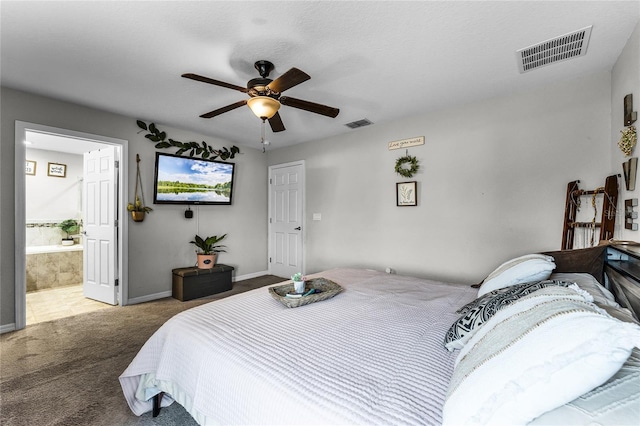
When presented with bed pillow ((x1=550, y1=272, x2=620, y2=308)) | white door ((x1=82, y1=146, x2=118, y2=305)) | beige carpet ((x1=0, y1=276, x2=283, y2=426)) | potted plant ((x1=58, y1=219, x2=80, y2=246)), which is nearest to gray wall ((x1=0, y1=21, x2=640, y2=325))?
white door ((x1=82, y1=146, x2=118, y2=305))

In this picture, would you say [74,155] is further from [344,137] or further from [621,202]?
[621,202]

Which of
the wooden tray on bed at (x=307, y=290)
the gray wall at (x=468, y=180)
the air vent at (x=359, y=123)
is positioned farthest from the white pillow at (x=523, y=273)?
the air vent at (x=359, y=123)

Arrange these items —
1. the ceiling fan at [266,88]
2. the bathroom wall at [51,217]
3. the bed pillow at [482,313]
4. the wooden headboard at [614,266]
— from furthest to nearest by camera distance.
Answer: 1. the bathroom wall at [51,217]
2. the ceiling fan at [266,88]
3. the wooden headboard at [614,266]
4. the bed pillow at [482,313]

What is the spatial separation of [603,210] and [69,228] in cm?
776

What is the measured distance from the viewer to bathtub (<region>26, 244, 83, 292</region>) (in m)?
4.46

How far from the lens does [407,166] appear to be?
3.79 metres

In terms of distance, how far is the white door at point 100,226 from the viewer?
373 centimetres

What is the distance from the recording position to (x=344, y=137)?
450 centimetres

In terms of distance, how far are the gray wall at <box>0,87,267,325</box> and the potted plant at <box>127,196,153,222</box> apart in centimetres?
12

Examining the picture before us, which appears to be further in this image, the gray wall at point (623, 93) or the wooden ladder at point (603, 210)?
the wooden ladder at point (603, 210)

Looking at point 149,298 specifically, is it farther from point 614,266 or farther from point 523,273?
point 614,266

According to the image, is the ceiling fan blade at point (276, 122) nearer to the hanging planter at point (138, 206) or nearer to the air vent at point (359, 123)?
the air vent at point (359, 123)

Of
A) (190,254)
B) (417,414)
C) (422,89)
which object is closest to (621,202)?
(422,89)

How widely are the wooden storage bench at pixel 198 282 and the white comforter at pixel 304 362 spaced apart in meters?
2.38
